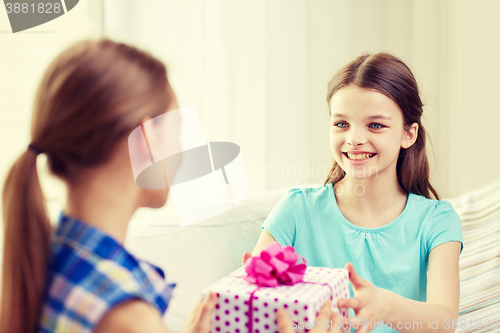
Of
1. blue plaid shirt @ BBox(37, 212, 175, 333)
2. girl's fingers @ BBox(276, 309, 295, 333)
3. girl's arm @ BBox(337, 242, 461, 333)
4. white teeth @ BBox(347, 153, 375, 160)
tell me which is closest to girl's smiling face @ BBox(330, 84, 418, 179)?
white teeth @ BBox(347, 153, 375, 160)

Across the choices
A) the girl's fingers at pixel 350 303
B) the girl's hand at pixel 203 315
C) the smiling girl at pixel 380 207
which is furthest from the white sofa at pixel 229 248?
the girl's fingers at pixel 350 303

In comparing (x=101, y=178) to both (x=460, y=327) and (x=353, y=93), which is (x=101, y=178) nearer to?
(x=353, y=93)

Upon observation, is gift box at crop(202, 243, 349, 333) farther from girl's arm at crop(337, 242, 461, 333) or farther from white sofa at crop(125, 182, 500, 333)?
white sofa at crop(125, 182, 500, 333)

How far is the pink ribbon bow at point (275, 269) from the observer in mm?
669

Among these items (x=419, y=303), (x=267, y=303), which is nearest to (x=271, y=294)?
(x=267, y=303)

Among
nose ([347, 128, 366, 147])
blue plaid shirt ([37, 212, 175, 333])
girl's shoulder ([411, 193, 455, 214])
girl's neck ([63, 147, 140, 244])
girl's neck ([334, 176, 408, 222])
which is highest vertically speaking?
girl's neck ([63, 147, 140, 244])

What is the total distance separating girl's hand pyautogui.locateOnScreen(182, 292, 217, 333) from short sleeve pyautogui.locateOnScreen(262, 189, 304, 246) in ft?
1.35

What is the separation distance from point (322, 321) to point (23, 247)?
0.39 m

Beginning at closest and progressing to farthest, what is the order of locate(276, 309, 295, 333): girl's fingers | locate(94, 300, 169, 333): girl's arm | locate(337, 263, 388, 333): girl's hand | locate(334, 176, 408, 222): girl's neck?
locate(94, 300, 169, 333): girl's arm → locate(276, 309, 295, 333): girl's fingers → locate(337, 263, 388, 333): girl's hand → locate(334, 176, 408, 222): girl's neck

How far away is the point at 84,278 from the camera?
20.0 inches

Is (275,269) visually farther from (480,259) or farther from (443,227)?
(480,259)

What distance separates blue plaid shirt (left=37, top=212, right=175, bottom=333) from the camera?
490 millimetres

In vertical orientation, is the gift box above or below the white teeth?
below

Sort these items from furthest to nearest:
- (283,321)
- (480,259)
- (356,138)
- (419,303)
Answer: (480,259) < (356,138) < (419,303) < (283,321)
